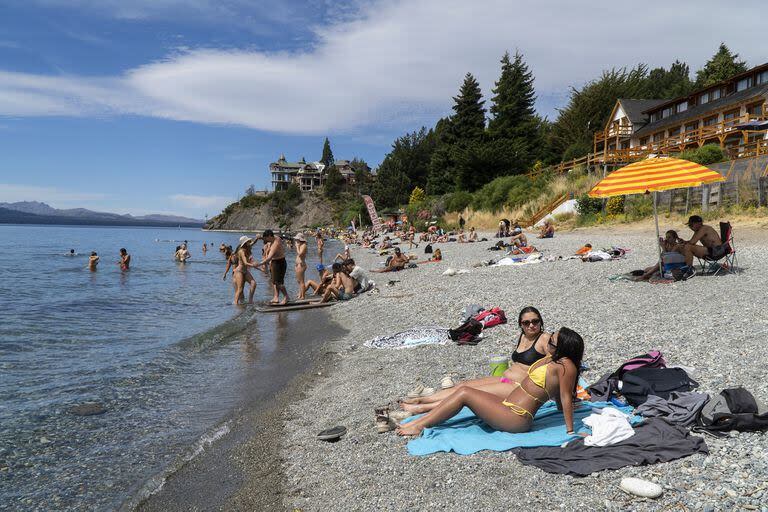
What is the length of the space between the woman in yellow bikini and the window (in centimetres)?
3965

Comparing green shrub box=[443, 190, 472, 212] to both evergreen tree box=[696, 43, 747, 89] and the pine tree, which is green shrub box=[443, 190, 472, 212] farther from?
evergreen tree box=[696, 43, 747, 89]

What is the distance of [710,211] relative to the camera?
61.1ft

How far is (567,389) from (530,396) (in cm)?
31

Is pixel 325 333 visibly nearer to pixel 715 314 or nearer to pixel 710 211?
pixel 715 314

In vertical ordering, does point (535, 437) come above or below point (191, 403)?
above

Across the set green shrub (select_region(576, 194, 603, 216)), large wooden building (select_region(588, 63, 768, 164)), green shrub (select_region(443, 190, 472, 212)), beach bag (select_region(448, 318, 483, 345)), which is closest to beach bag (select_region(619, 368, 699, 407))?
beach bag (select_region(448, 318, 483, 345))

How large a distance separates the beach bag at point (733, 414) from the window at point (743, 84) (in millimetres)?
39260

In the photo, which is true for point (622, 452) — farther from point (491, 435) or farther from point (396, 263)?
point (396, 263)

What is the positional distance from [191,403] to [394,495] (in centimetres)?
366

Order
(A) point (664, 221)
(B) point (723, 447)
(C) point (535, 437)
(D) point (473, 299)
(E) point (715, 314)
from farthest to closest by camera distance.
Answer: (A) point (664, 221) < (D) point (473, 299) < (E) point (715, 314) < (C) point (535, 437) < (B) point (723, 447)

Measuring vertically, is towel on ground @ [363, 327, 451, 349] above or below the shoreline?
above

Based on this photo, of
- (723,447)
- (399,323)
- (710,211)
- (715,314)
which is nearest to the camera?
(723,447)

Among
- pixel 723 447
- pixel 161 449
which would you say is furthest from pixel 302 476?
pixel 723 447

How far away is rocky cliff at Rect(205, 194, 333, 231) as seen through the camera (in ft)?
344
